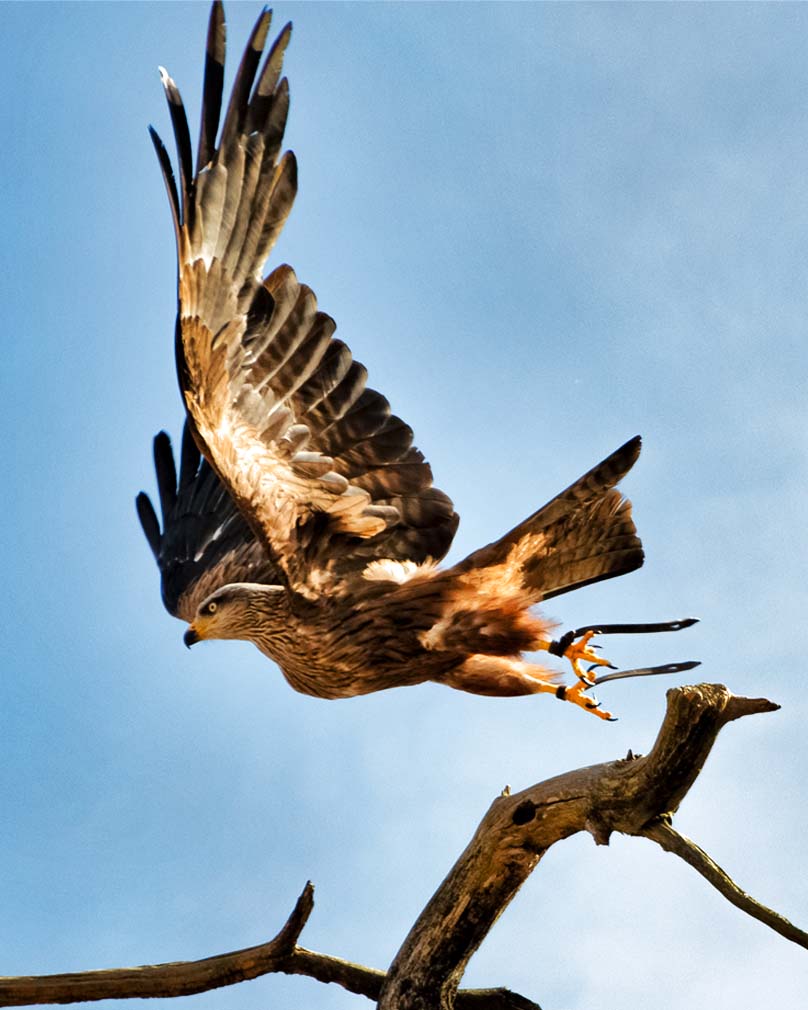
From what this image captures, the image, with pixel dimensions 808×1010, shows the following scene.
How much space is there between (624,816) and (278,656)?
6.54ft

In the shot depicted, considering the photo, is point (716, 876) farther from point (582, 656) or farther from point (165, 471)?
point (165, 471)

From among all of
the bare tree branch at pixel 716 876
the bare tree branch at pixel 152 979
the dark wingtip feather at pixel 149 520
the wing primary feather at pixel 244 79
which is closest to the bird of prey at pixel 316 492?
the wing primary feather at pixel 244 79

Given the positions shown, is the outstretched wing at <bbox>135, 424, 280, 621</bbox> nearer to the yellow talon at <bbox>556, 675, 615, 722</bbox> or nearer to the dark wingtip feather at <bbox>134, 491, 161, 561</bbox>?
the dark wingtip feather at <bbox>134, 491, 161, 561</bbox>

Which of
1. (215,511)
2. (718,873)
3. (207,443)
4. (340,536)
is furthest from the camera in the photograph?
(215,511)

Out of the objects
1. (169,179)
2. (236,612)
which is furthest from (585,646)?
(169,179)

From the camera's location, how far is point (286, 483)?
5809mm

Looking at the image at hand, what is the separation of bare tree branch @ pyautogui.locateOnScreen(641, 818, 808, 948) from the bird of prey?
985 millimetres

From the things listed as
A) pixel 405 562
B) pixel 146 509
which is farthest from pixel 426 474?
pixel 146 509

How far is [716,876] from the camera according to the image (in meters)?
4.52

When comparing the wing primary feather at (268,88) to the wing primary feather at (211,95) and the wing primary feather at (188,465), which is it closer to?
the wing primary feather at (211,95)

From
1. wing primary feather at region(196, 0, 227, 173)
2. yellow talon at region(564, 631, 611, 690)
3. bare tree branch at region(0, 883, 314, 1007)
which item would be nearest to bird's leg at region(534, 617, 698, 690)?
yellow talon at region(564, 631, 611, 690)

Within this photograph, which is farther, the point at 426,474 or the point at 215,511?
the point at 215,511

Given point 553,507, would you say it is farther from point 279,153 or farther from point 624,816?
point 279,153

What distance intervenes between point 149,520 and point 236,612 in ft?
6.97
